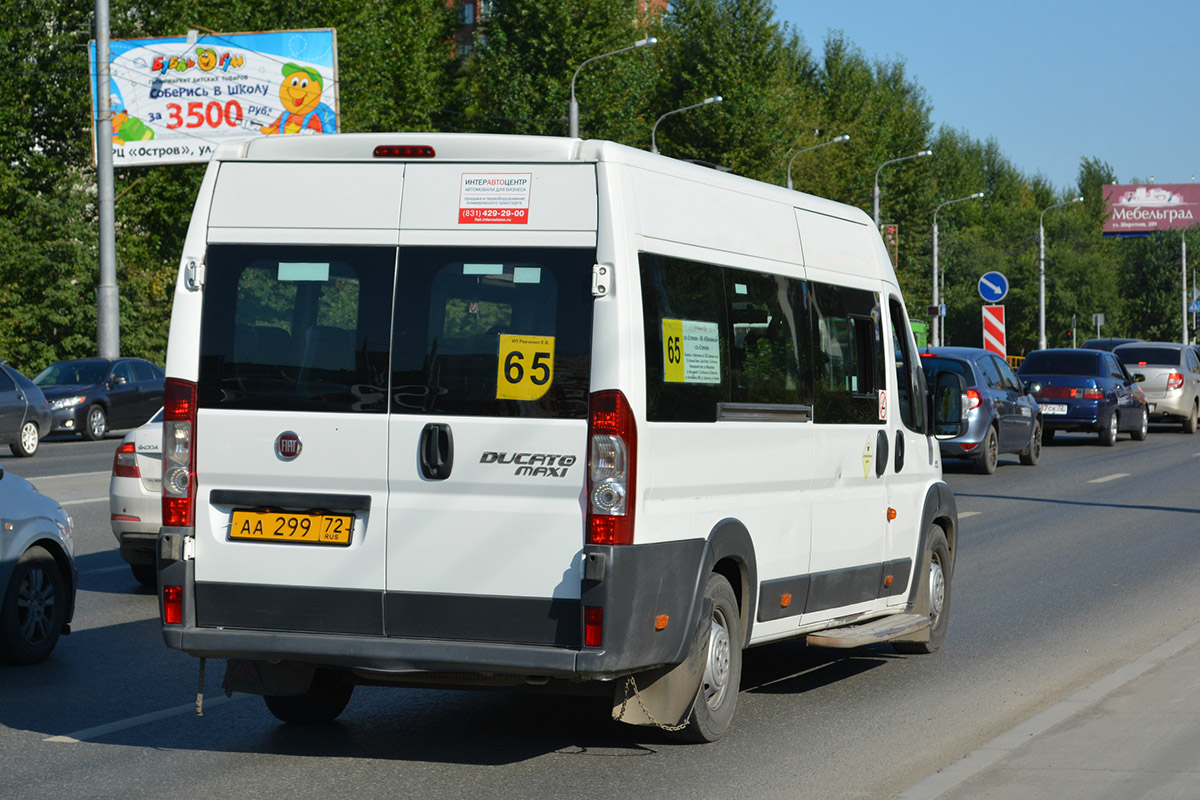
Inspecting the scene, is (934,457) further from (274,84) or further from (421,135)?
(274,84)

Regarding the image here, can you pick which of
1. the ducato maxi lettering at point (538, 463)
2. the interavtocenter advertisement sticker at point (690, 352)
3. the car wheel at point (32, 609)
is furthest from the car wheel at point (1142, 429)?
the ducato maxi lettering at point (538, 463)

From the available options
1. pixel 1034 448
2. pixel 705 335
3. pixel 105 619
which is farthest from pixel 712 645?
pixel 1034 448

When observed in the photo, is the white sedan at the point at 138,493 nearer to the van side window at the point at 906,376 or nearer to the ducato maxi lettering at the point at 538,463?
the van side window at the point at 906,376

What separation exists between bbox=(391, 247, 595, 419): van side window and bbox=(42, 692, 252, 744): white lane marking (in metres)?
2.09

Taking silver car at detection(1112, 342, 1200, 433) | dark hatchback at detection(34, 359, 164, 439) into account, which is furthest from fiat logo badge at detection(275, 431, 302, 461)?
silver car at detection(1112, 342, 1200, 433)

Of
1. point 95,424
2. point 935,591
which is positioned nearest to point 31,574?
point 935,591

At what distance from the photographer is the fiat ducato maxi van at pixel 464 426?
5.82 m

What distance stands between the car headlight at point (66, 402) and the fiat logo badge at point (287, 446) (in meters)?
25.2

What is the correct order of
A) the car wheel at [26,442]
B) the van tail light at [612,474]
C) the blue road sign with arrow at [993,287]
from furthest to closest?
the blue road sign with arrow at [993,287], the car wheel at [26,442], the van tail light at [612,474]

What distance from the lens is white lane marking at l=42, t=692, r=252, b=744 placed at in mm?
6723

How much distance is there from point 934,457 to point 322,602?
4159 mm

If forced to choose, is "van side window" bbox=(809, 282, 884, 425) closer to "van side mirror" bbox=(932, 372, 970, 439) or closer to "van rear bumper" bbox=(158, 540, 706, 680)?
"van side mirror" bbox=(932, 372, 970, 439)

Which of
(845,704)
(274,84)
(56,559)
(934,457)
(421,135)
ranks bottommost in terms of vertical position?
(845,704)

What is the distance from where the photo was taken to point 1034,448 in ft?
78.8
